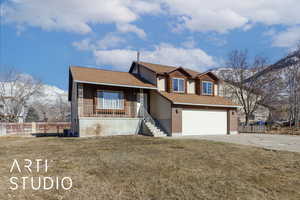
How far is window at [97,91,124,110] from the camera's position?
16.3 m

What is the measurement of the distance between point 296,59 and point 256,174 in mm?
29940

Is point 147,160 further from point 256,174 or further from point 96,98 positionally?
point 96,98

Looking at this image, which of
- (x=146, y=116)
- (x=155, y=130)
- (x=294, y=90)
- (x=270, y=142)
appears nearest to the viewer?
(x=270, y=142)

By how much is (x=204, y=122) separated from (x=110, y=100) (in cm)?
792

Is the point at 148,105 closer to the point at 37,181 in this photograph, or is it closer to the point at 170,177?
the point at 170,177

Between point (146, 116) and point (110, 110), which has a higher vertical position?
point (110, 110)

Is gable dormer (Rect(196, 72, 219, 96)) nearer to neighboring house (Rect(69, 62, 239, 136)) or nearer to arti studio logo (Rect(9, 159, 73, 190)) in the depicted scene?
neighboring house (Rect(69, 62, 239, 136))

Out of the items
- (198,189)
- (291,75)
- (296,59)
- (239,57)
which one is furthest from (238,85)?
(198,189)

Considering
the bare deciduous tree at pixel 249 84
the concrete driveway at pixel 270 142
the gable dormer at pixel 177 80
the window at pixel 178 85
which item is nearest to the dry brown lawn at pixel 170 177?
the concrete driveway at pixel 270 142

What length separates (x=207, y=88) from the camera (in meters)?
20.6

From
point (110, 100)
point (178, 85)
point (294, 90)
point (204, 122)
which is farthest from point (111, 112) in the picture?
point (294, 90)

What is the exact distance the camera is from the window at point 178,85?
18938 mm

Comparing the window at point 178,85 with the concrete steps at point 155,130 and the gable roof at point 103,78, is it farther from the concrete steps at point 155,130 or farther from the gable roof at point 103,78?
the concrete steps at point 155,130

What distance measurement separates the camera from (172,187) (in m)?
4.38
